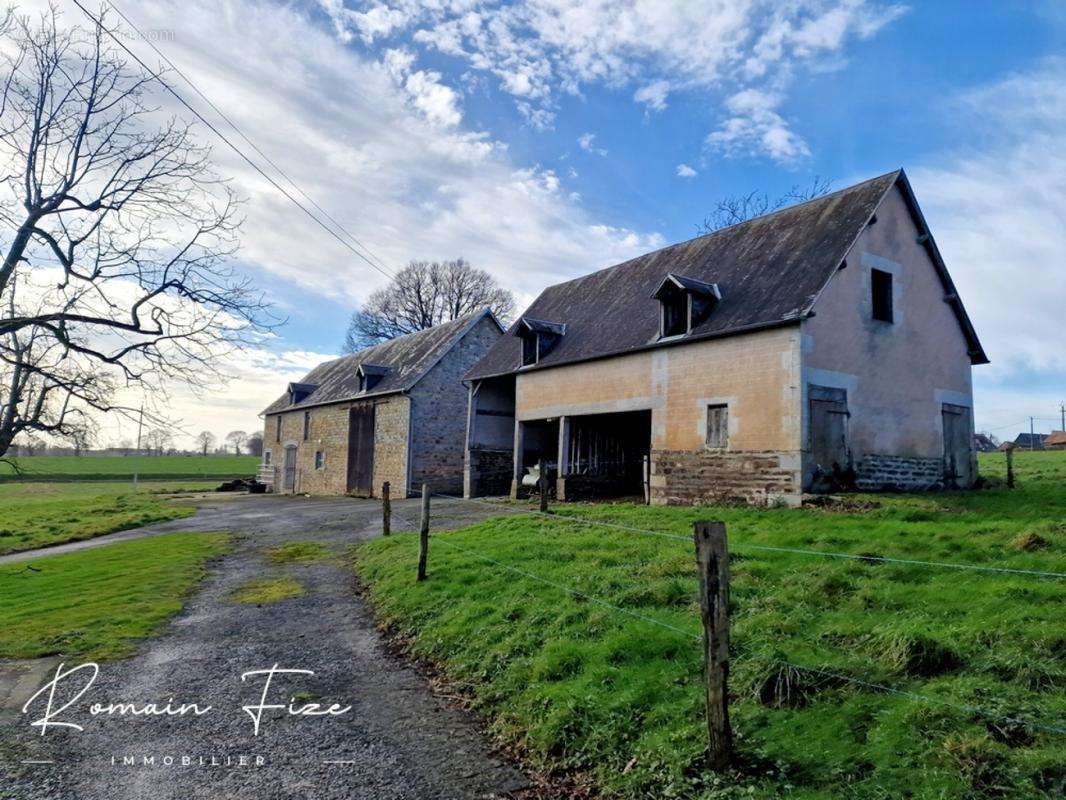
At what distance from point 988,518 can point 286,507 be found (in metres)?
24.3

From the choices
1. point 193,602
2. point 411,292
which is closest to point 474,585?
point 193,602

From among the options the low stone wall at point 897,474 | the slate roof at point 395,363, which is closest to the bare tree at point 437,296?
the slate roof at point 395,363

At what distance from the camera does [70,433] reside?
12.3m

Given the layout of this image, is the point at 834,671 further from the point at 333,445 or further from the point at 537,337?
the point at 333,445

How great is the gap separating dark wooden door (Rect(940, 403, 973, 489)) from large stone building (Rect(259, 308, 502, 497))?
17994 millimetres

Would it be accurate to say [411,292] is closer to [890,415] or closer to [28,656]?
[890,415]

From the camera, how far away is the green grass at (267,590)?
10375mm

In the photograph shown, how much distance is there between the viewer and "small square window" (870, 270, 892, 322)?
16828mm

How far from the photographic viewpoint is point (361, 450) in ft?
101

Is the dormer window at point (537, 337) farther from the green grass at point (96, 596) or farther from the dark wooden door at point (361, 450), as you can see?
A: the green grass at point (96, 596)

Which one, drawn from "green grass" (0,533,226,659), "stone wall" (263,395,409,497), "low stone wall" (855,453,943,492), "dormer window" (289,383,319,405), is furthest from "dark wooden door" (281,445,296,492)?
"low stone wall" (855,453,943,492)

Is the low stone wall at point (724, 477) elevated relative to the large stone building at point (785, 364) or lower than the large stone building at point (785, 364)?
lower

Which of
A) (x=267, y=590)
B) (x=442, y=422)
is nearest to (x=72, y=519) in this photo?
(x=442, y=422)

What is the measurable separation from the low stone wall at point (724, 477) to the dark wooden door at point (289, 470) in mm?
26874
